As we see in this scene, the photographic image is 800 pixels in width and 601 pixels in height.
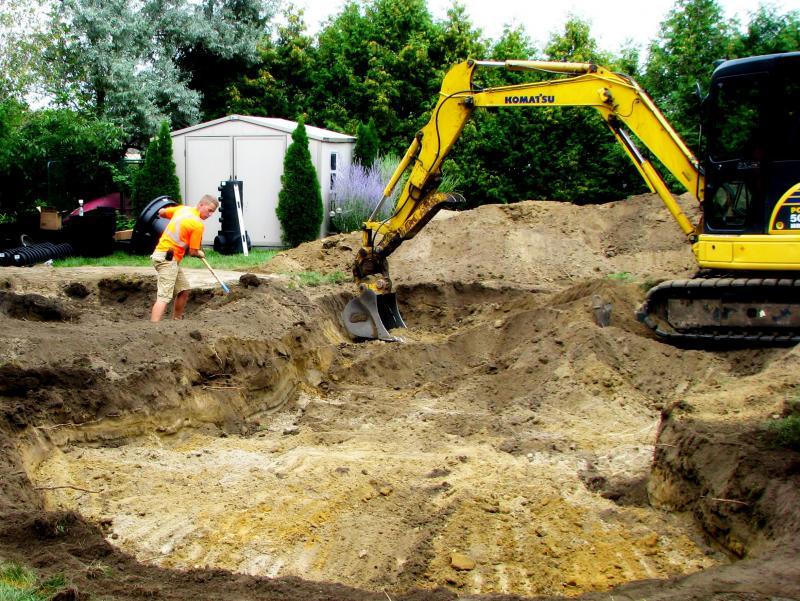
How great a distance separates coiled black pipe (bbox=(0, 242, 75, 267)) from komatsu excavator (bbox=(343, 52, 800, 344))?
8600 millimetres

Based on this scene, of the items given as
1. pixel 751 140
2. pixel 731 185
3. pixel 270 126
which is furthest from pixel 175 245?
pixel 270 126

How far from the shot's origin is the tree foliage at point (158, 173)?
1945 cm

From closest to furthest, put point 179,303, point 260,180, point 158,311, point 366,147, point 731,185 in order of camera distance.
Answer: point 731,185
point 158,311
point 179,303
point 260,180
point 366,147

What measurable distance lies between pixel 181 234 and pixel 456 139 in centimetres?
379

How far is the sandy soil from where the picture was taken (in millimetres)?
5445

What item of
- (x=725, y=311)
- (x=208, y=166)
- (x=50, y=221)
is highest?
(x=208, y=166)

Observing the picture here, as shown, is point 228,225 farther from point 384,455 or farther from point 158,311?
point 384,455

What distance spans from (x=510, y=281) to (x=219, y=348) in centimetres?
705

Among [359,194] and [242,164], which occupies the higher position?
[242,164]

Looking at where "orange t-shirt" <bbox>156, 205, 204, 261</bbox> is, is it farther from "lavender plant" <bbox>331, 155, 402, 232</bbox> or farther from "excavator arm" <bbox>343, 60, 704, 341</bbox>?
"lavender plant" <bbox>331, 155, 402, 232</bbox>

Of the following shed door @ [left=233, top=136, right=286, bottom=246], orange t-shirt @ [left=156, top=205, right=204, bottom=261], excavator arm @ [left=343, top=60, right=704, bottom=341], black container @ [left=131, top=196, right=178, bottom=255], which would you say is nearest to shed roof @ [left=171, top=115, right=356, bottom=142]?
shed door @ [left=233, top=136, right=286, bottom=246]


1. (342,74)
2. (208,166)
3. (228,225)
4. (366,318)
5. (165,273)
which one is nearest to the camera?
(165,273)

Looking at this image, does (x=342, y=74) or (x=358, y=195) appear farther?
(x=342, y=74)

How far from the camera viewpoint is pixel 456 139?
12312 mm
